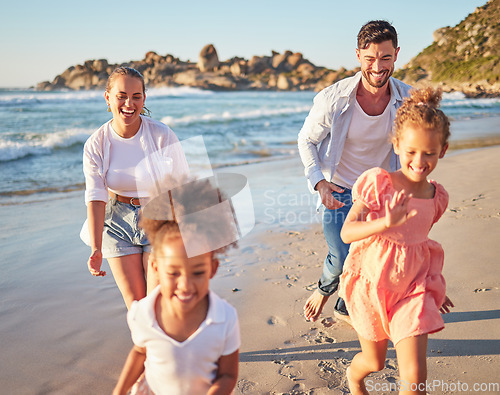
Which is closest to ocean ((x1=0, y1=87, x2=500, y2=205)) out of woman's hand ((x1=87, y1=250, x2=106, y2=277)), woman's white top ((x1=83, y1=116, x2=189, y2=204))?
woman's white top ((x1=83, y1=116, x2=189, y2=204))

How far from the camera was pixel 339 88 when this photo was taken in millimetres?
3586

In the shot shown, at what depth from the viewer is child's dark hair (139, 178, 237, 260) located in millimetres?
1812

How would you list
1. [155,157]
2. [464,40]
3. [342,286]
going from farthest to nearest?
[464,40], [155,157], [342,286]

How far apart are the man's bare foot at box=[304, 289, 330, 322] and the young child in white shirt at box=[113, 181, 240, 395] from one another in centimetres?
193

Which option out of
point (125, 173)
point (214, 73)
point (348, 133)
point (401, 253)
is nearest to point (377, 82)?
point (348, 133)

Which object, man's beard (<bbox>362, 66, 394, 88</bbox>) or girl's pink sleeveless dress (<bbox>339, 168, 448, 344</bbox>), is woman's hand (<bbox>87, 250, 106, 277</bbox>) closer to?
girl's pink sleeveless dress (<bbox>339, 168, 448, 344</bbox>)

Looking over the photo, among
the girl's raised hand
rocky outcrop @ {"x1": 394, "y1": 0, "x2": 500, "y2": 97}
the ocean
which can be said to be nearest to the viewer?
the girl's raised hand

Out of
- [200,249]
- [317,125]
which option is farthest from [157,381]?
[317,125]

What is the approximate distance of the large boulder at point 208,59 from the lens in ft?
277

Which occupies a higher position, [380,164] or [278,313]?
[380,164]

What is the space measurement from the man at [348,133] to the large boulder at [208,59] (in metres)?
82.9

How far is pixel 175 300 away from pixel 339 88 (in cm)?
237

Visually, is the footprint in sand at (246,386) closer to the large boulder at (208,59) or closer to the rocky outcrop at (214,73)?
the rocky outcrop at (214,73)

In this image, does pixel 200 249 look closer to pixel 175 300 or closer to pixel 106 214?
pixel 175 300
